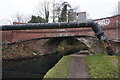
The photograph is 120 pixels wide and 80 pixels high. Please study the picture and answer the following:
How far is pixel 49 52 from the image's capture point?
1927cm

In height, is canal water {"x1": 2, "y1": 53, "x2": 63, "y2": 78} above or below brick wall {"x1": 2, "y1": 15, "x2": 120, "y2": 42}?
below

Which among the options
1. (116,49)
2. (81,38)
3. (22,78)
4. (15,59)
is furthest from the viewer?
(15,59)

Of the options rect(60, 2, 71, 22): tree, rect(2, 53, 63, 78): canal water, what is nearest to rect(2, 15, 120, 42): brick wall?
rect(2, 53, 63, 78): canal water

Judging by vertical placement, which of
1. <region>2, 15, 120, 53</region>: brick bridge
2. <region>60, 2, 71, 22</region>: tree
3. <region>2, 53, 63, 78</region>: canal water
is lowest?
<region>2, 53, 63, 78</region>: canal water

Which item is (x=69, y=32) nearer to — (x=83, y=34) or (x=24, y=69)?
(x=83, y=34)

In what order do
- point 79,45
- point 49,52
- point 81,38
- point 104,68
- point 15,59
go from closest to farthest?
point 104,68 < point 81,38 < point 15,59 < point 49,52 < point 79,45

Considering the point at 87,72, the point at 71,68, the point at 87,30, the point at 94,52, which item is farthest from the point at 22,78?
the point at 87,30

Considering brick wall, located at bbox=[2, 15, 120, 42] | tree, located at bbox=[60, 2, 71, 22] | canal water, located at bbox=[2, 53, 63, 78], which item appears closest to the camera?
canal water, located at bbox=[2, 53, 63, 78]

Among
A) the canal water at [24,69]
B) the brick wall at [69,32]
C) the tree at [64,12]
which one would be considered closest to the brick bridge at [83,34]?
the brick wall at [69,32]

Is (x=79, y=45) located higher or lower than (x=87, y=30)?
lower

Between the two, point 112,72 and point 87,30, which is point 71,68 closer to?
point 112,72

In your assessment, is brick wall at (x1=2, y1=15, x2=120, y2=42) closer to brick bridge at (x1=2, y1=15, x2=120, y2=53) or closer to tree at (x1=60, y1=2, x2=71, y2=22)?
brick bridge at (x1=2, y1=15, x2=120, y2=53)

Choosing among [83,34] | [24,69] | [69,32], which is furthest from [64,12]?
[24,69]

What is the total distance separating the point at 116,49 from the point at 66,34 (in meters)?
5.57
